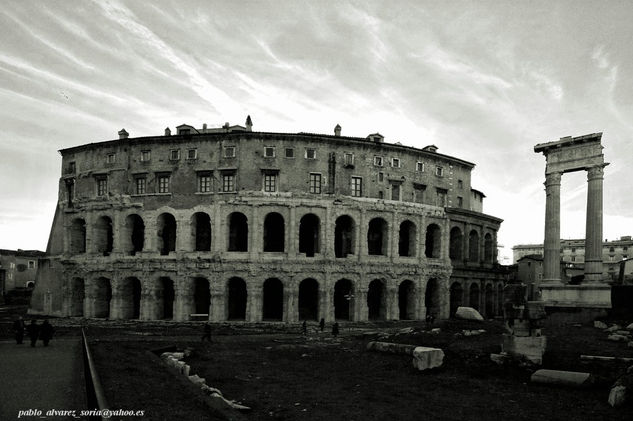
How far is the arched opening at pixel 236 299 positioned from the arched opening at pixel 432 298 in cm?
1550

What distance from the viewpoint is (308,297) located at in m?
38.3

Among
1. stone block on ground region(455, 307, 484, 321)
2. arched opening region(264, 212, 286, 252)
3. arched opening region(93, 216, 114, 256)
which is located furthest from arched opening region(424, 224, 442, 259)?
arched opening region(93, 216, 114, 256)

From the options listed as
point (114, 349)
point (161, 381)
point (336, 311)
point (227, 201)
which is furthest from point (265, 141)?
point (161, 381)

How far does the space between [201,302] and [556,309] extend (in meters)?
26.1

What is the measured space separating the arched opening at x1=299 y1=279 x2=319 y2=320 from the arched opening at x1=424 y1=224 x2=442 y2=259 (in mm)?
10642

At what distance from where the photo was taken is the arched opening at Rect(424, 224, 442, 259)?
40344mm

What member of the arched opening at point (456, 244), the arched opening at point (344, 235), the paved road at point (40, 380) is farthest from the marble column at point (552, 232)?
the paved road at point (40, 380)

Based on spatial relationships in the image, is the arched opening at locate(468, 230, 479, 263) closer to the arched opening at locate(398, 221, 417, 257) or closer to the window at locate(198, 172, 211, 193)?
the arched opening at locate(398, 221, 417, 257)

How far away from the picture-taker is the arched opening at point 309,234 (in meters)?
37.1

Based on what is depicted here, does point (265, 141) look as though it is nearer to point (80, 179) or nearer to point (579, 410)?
point (80, 179)

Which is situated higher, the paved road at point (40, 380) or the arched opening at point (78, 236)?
the arched opening at point (78, 236)

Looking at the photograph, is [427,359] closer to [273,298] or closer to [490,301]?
[273,298]

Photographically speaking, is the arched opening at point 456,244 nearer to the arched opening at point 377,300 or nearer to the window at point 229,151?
the arched opening at point 377,300

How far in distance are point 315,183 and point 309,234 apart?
195 inches
